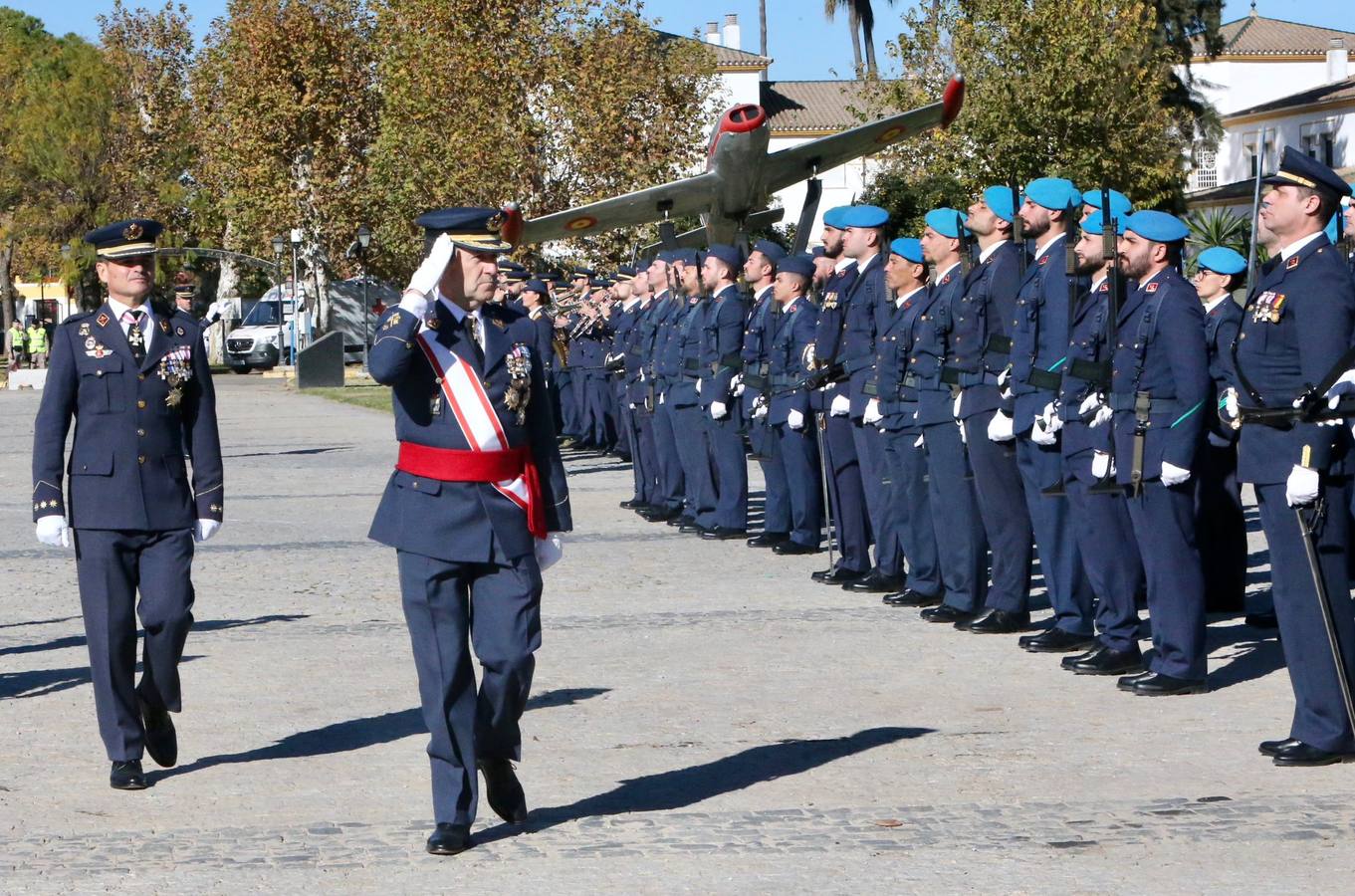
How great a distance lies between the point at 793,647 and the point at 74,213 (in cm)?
5902

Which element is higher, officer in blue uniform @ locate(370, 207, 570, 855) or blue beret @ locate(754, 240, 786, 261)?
blue beret @ locate(754, 240, 786, 261)

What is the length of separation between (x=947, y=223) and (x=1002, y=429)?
1.26 meters

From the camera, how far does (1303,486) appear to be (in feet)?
22.1

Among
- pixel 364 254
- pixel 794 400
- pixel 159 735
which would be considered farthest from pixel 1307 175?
pixel 364 254

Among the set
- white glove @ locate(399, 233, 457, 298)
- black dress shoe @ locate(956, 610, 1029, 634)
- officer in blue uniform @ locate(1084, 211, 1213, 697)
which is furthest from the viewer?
black dress shoe @ locate(956, 610, 1029, 634)

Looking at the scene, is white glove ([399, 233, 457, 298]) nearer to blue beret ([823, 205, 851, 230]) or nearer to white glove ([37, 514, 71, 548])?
white glove ([37, 514, 71, 548])

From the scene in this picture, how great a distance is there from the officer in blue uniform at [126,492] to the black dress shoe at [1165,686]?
12.3 ft

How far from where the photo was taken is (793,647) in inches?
370

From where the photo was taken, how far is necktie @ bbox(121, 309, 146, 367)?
689 cm

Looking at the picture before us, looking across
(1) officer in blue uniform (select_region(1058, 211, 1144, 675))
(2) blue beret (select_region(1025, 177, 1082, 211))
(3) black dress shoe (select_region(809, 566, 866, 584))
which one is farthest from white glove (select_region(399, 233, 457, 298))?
(3) black dress shoe (select_region(809, 566, 866, 584))

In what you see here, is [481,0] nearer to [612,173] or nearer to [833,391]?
[612,173]

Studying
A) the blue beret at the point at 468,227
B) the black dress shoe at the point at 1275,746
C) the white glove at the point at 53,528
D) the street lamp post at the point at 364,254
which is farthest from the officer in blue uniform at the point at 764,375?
the street lamp post at the point at 364,254

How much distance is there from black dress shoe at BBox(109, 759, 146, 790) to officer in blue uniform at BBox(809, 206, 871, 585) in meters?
5.65

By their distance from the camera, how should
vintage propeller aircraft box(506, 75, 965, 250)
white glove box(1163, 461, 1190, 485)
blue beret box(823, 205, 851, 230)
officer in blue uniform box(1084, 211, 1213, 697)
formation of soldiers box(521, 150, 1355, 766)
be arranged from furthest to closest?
vintage propeller aircraft box(506, 75, 965, 250)
blue beret box(823, 205, 851, 230)
officer in blue uniform box(1084, 211, 1213, 697)
white glove box(1163, 461, 1190, 485)
formation of soldiers box(521, 150, 1355, 766)
